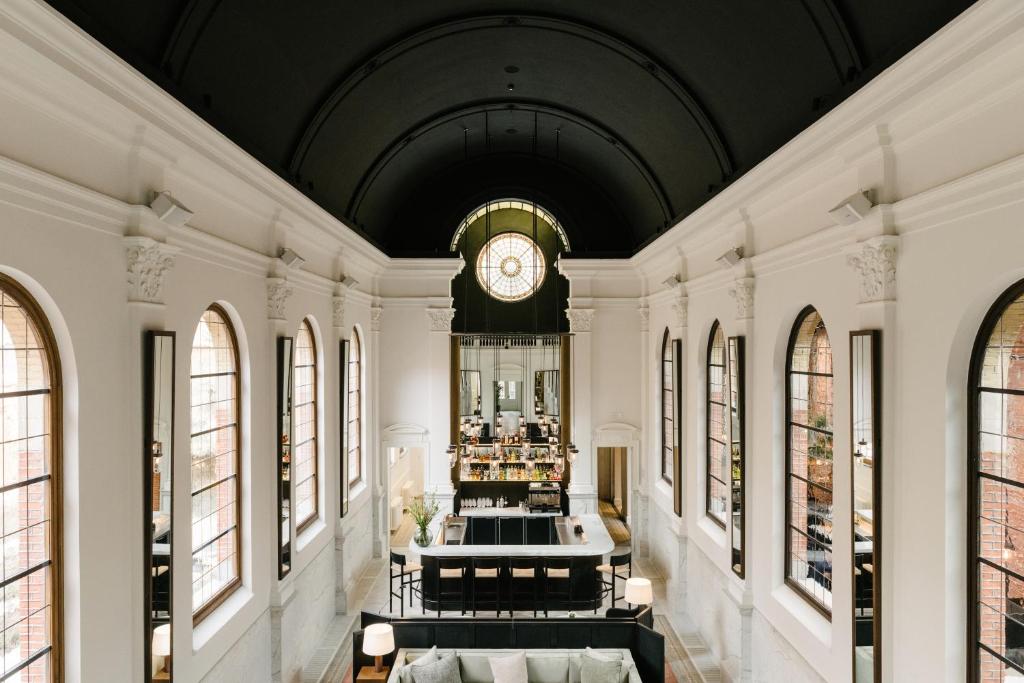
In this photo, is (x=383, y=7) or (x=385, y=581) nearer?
(x=383, y=7)

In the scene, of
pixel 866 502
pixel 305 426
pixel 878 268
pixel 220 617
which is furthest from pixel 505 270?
pixel 866 502

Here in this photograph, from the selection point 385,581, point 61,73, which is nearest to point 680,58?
point 61,73

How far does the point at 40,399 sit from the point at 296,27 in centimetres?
437

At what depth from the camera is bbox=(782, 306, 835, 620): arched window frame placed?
22.3 ft

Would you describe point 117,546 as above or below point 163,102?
below

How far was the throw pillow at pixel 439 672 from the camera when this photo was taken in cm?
790

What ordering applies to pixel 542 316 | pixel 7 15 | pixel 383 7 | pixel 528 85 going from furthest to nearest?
pixel 542 316, pixel 528 85, pixel 383 7, pixel 7 15

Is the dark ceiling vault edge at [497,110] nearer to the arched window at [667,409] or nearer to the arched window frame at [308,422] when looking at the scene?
the arched window frame at [308,422]

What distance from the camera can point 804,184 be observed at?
270 inches

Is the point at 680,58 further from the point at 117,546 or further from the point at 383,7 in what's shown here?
the point at 117,546

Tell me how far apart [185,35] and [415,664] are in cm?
708

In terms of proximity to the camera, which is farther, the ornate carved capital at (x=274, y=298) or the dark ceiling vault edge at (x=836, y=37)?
the ornate carved capital at (x=274, y=298)

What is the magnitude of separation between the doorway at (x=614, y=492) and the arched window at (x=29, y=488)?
489 inches

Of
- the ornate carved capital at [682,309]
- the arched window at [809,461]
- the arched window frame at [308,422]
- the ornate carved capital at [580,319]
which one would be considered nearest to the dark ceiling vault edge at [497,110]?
the ornate carved capital at [682,309]
